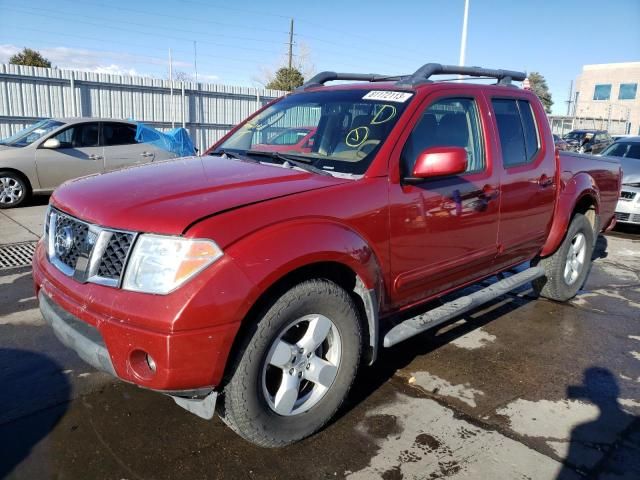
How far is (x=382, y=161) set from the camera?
10.1 ft

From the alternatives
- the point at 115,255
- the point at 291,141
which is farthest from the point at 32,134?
the point at 115,255

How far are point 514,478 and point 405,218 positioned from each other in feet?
4.89

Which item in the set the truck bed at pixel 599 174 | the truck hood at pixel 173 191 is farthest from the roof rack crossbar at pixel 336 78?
the truck bed at pixel 599 174

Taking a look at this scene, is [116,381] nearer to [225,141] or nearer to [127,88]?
[225,141]

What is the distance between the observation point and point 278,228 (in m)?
2.49

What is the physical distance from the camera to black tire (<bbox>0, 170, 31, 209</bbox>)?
9.11 metres

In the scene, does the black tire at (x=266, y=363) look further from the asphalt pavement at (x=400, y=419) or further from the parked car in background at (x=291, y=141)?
the parked car in background at (x=291, y=141)

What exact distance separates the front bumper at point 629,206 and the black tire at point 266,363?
8.08m

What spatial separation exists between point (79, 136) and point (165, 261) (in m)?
8.82

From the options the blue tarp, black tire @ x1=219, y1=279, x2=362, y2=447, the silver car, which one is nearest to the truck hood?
black tire @ x1=219, y1=279, x2=362, y2=447

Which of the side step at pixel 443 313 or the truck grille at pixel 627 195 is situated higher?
the truck grille at pixel 627 195

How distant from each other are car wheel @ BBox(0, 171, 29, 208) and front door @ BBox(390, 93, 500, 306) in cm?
836

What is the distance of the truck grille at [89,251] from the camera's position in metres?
2.38

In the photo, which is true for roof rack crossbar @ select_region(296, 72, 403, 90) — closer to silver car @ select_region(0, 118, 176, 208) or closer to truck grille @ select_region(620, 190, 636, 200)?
silver car @ select_region(0, 118, 176, 208)
